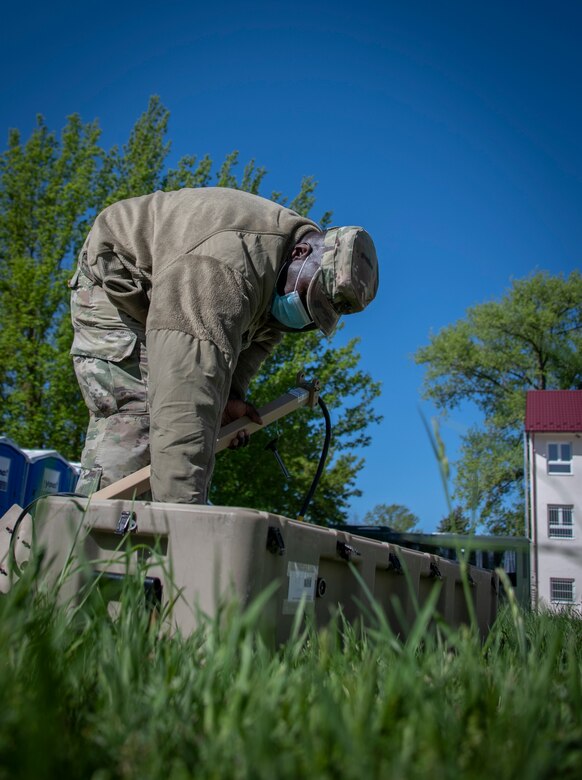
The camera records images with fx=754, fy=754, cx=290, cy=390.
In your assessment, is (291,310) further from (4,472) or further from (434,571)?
(4,472)

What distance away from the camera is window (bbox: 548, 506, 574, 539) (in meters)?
32.0

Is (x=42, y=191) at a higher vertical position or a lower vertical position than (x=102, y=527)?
higher

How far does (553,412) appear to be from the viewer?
31.6 meters

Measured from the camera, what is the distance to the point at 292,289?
3473mm

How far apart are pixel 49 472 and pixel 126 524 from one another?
34.8ft

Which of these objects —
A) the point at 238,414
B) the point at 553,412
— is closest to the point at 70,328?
the point at 238,414

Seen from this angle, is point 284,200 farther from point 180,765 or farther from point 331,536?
point 180,765

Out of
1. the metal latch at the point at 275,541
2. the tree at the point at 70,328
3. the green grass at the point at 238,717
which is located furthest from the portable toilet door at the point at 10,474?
the green grass at the point at 238,717

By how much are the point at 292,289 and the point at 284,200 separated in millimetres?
17421

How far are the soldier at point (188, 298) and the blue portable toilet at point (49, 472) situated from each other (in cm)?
761

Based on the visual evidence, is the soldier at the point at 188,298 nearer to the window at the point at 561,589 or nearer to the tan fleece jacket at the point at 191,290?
the tan fleece jacket at the point at 191,290

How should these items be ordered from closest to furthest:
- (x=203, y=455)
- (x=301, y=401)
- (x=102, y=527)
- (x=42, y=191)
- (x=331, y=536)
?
(x=102, y=527) < (x=331, y=536) < (x=203, y=455) < (x=301, y=401) < (x=42, y=191)

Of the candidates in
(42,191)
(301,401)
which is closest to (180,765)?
(301,401)

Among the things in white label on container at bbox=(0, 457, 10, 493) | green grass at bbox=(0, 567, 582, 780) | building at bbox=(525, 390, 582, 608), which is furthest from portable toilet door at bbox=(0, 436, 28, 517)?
building at bbox=(525, 390, 582, 608)
